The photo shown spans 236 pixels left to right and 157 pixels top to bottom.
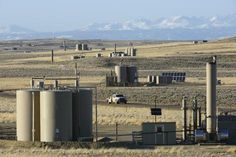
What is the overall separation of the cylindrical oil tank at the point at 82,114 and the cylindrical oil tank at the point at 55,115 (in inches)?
21.8

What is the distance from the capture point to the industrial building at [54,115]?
111 ft

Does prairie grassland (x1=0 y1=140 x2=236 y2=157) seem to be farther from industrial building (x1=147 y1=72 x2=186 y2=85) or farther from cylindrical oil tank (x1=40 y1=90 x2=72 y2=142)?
industrial building (x1=147 y1=72 x2=186 y2=85)

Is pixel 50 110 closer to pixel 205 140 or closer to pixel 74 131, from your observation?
pixel 74 131

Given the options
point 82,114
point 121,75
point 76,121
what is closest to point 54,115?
point 76,121

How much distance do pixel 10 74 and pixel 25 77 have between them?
7.43 m

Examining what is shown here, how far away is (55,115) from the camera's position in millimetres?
33812

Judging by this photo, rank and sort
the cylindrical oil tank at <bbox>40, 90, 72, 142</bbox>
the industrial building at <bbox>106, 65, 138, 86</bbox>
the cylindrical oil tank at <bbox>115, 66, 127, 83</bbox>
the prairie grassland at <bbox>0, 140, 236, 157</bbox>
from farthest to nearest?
the cylindrical oil tank at <bbox>115, 66, 127, 83</bbox>, the industrial building at <bbox>106, 65, 138, 86</bbox>, the cylindrical oil tank at <bbox>40, 90, 72, 142</bbox>, the prairie grassland at <bbox>0, 140, 236, 157</bbox>

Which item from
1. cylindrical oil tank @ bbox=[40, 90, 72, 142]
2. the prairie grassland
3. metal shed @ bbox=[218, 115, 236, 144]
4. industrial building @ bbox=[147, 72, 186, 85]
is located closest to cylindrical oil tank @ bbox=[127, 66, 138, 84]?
industrial building @ bbox=[147, 72, 186, 85]

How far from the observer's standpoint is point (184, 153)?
29.2m

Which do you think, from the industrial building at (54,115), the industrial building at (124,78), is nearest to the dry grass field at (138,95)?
the industrial building at (54,115)

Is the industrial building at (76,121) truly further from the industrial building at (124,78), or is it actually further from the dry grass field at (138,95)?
the industrial building at (124,78)

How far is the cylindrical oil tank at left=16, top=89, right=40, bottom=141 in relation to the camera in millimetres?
34469

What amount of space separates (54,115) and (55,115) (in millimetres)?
45

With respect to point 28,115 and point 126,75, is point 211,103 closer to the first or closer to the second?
point 28,115
